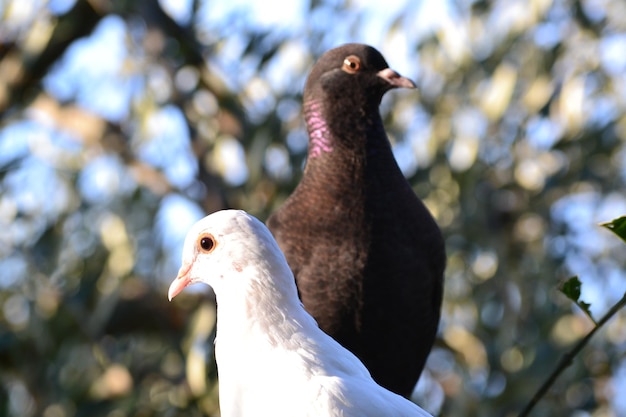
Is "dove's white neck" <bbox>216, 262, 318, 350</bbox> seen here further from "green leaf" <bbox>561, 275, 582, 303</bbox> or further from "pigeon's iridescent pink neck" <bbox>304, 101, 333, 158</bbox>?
"pigeon's iridescent pink neck" <bbox>304, 101, 333, 158</bbox>

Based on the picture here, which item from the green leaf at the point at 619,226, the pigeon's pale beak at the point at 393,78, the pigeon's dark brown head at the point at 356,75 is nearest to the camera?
the green leaf at the point at 619,226

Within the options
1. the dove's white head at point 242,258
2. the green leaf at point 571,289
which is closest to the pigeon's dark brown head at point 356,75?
the dove's white head at point 242,258

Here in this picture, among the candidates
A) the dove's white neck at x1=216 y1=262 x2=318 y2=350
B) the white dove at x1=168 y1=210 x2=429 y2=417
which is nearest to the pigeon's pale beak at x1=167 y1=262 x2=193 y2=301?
the white dove at x1=168 y1=210 x2=429 y2=417

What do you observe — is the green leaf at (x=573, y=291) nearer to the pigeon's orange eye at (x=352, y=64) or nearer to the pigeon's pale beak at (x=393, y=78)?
the pigeon's pale beak at (x=393, y=78)

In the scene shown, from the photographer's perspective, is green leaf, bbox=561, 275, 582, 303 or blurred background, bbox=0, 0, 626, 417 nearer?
green leaf, bbox=561, 275, 582, 303

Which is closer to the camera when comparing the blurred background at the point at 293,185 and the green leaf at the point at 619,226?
the green leaf at the point at 619,226

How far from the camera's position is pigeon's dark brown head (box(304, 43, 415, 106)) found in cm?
386

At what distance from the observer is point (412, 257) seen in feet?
12.1

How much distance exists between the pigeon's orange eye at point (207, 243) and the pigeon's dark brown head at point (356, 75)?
120cm

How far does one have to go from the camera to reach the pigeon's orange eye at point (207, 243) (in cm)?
281

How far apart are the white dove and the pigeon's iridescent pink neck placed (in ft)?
3.46

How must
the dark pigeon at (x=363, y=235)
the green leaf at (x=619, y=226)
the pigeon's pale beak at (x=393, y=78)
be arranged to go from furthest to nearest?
the pigeon's pale beak at (x=393, y=78), the dark pigeon at (x=363, y=235), the green leaf at (x=619, y=226)

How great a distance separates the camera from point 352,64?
153 inches

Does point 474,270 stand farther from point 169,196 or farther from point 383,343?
point 383,343
